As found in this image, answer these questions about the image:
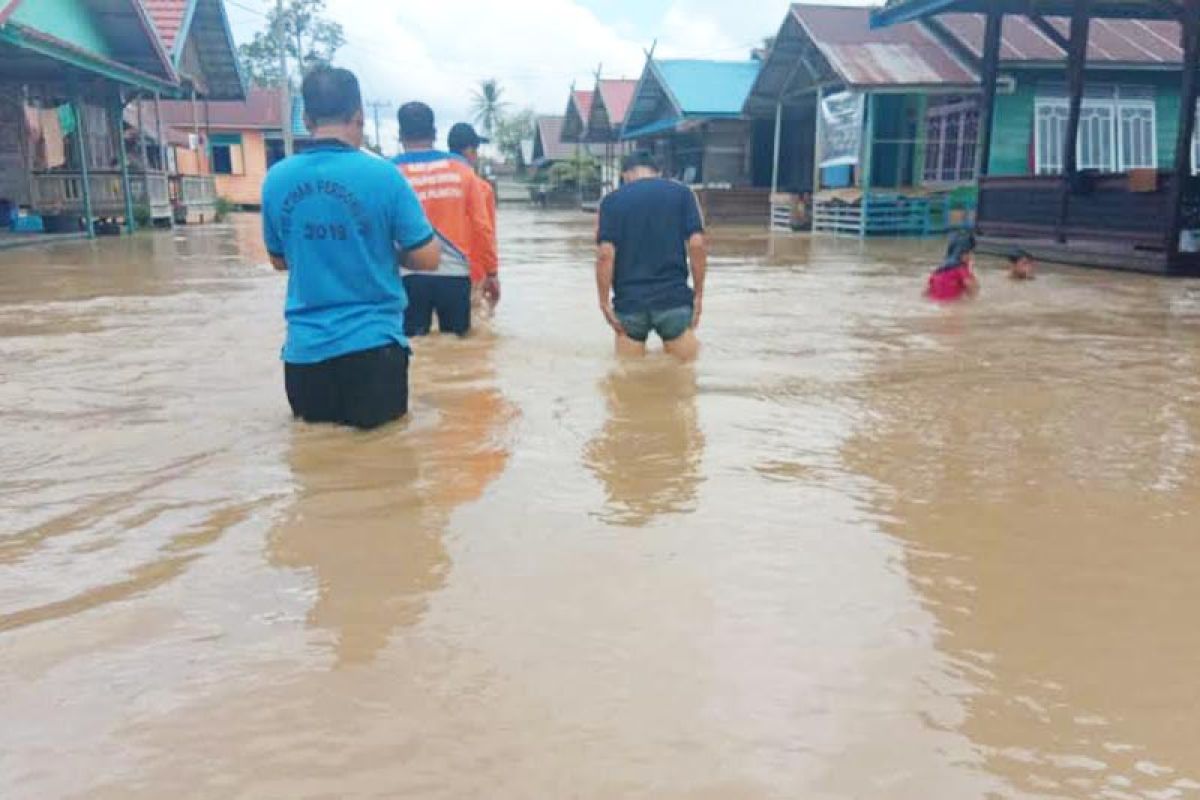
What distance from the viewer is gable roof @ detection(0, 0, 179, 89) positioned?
15930 millimetres

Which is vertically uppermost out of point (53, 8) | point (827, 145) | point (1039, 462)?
point (53, 8)

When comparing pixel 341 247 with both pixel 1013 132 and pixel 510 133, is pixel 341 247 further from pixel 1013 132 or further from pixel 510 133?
pixel 510 133

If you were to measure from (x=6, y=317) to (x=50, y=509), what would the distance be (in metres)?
5.97

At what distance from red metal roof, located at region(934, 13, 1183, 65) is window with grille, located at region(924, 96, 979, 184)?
109 cm

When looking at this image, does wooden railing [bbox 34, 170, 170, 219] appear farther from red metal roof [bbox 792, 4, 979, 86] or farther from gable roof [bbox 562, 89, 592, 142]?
gable roof [bbox 562, 89, 592, 142]

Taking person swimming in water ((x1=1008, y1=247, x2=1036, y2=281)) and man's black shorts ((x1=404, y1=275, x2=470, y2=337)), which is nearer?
man's black shorts ((x1=404, y1=275, x2=470, y2=337))

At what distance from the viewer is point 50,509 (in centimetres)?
353

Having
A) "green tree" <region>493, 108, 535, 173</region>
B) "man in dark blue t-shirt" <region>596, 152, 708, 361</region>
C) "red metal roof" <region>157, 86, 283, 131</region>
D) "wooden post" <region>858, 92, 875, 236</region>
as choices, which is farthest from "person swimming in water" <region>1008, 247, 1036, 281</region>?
"green tree" <region>493, 108, 535, 173</region>

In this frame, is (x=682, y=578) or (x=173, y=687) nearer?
(x=173, y=687)

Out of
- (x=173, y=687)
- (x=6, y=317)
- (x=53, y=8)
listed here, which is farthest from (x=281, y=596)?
(x=53, y=8)

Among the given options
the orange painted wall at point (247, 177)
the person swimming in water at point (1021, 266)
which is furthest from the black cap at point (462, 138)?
the orange painted wall at point (247, 177)

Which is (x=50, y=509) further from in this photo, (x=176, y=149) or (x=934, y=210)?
(x=176, y=149)

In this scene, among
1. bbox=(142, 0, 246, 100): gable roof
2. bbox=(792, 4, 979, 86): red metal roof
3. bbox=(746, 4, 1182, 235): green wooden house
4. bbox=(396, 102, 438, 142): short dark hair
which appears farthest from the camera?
bbox=(142, 0, 246, 100): gable roof

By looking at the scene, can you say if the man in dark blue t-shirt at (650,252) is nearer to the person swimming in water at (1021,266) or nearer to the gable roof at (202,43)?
the person swimming in water at (1021,266)
